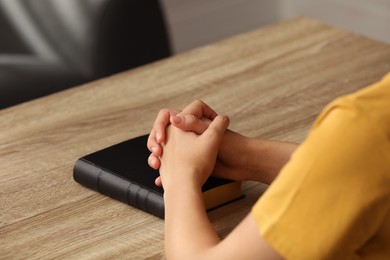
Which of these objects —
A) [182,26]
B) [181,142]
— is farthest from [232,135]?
[182,26]

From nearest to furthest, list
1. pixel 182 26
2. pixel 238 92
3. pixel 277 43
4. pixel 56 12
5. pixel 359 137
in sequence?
pixel 359 137, pixel 238 92, pixel 277 43, pixel 56 12, pixel 182 26

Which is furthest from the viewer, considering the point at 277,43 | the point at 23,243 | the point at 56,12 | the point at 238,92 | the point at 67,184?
the point at 56,12

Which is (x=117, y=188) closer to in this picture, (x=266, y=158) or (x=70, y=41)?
(x=266, y=158)

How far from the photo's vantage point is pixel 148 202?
1344 millimetres

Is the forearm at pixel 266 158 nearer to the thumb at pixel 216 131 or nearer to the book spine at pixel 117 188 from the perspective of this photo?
the thumb at pixel 216 131

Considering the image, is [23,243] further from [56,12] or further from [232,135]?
[56,12]

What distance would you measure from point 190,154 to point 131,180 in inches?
4.6

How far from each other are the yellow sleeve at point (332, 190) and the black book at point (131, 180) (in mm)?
338

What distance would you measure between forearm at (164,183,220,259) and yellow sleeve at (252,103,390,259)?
6.5 inches

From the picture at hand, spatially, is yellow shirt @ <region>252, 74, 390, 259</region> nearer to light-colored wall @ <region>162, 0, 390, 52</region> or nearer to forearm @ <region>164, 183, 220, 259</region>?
forearm @ <region>164, 183, 220, 259</region>

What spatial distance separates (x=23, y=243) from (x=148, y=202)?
0.64 feet

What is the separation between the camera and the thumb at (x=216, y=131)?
1.34m

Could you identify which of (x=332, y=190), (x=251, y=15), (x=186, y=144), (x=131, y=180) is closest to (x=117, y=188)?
(x=131, y=180)

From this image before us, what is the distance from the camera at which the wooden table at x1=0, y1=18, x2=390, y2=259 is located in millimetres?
1319
